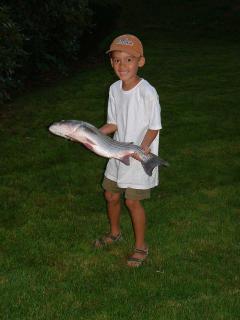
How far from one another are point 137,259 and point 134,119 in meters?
1.30

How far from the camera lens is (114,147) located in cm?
468

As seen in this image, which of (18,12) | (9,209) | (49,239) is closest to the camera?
(49,239)

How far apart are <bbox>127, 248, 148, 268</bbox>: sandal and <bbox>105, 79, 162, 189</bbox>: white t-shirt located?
0.69 meters

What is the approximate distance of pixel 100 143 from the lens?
15.3 ft

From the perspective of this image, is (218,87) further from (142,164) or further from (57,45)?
(142,164)

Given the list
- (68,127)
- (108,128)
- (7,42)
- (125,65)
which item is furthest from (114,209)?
(7,42)

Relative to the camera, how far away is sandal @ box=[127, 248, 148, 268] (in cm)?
527

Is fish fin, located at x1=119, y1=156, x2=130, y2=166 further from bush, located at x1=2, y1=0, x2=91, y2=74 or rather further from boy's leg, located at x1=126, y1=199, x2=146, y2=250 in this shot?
bush, located at x1=2, y1=0, x2=91, y2=74

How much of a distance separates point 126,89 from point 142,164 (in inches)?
27.0

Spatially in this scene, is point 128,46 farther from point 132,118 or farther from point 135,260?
point 135,260

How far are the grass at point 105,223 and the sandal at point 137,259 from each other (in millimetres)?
83

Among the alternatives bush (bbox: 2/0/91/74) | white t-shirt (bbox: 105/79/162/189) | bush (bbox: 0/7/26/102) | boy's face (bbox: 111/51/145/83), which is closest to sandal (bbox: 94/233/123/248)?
white t-shirt (bbox: 105/79/162/189)

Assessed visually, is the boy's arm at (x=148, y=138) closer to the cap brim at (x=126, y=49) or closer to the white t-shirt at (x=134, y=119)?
the white t-shirt at (x=134, y=119)

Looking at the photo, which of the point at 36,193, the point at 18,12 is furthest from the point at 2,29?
the point at 36,193
